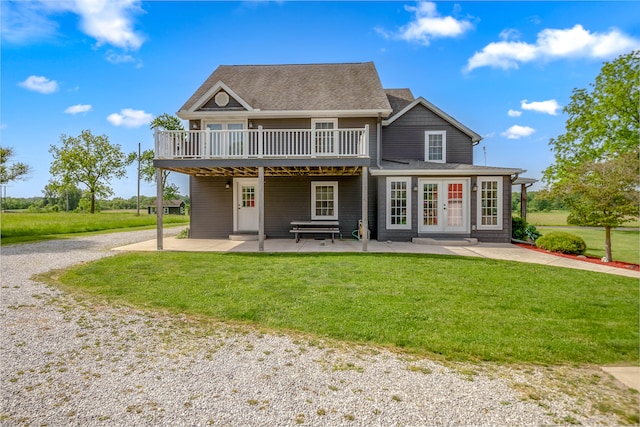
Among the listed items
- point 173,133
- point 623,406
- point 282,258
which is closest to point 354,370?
point 623,406

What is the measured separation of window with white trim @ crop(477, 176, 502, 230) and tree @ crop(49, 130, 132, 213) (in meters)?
41.3

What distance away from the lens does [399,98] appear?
1672 centimetres

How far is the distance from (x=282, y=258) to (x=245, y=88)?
Answer: 9797mm

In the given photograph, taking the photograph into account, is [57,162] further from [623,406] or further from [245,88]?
[623,406]

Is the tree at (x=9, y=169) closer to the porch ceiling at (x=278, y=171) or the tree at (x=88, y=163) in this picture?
the porch ceiling at (x=278, y=171)

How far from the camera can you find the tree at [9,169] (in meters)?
18.6

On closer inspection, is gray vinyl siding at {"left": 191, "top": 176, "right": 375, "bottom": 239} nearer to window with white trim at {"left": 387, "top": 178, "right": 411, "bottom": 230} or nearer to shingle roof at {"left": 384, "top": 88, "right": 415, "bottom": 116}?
window with white trim at {"left": 387, "top": 178, "right": 411, "bottom": 230}

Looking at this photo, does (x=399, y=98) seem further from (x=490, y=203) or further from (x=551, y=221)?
(x=551, y=221)

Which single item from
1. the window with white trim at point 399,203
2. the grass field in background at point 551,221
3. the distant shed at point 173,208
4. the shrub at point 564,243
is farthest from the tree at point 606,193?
the distant shed at point 173,208

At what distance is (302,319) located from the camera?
4426 mm

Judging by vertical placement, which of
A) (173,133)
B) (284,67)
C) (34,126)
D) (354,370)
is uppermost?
(284,67)

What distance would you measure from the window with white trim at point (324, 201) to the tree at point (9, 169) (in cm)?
1951

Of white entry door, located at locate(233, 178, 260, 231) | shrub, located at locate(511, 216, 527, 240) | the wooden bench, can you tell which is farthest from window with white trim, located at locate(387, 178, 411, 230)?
white entry door, located at locate(233, 178, 260, 231)

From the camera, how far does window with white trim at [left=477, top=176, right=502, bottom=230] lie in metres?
12.2
